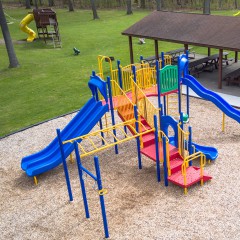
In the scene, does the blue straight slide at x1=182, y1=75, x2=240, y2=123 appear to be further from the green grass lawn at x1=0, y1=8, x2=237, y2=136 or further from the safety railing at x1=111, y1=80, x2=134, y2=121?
the green grass lawn at x1=0, y1=8, x2=237, y2=136

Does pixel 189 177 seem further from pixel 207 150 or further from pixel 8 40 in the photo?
pixel 8 40

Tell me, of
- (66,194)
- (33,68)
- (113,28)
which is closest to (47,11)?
(113,28)

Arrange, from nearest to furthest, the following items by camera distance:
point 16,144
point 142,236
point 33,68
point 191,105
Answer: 1. point 142,236
2. point 16,144
3. point 191,105
4. point 33,68

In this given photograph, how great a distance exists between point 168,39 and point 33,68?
912cm

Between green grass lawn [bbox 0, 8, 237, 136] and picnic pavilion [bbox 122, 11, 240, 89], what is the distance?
10.7 feet

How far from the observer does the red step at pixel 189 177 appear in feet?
26.9

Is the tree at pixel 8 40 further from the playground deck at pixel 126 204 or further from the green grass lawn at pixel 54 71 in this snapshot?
the playground deck at pixel 126 204

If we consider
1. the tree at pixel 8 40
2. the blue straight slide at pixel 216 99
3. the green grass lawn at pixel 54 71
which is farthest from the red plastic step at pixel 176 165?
the tree at pixel 8 40

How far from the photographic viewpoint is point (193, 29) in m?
16.0

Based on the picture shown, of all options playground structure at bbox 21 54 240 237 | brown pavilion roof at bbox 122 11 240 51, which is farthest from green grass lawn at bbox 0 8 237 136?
playground structure at bbox 21 54 240 237

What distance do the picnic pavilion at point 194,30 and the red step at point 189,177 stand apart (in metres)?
6.68

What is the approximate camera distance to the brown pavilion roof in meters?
14.3

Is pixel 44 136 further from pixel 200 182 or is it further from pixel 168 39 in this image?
pixel 168 39

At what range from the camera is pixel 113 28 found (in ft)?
109
